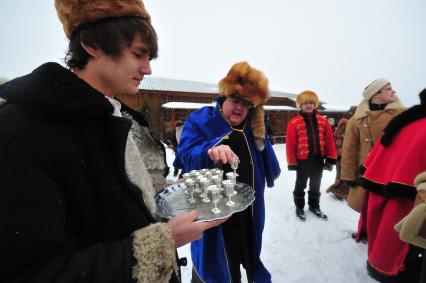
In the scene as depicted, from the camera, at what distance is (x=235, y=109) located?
221cm

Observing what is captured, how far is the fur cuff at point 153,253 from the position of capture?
639 millimetres

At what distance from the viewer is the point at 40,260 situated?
1.73 ft

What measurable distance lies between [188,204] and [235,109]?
1.13 m

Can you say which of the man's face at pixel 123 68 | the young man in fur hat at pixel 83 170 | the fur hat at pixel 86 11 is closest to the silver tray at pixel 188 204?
the young man in fur hat at pixel 83 170

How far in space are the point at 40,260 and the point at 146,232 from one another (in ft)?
0.88

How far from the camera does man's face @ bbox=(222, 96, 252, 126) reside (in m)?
2.17

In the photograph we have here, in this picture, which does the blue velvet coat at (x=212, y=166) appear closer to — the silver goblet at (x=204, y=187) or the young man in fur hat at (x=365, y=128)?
the silver goblet at (x=204, y=187)

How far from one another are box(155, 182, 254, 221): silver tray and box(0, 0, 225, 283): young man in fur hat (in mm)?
313

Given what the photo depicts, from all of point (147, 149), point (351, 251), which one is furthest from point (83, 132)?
point (351, 251)

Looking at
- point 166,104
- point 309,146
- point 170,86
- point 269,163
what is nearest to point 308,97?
point 309,146

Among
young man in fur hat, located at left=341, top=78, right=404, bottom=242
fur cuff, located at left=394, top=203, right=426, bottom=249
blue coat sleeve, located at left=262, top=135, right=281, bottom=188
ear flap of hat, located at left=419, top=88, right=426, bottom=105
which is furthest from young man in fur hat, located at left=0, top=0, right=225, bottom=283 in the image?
young man in fur hat, located at left=341, top=78, right=404, bottom=242

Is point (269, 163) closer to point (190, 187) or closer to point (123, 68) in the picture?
point (190, 187)

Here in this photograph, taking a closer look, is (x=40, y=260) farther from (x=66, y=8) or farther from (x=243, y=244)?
(x=243, y=244)

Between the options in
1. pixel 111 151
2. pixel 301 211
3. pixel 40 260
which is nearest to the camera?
pixel 40 260
